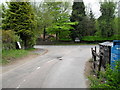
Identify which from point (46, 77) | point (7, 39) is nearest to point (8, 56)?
point (7, 39)

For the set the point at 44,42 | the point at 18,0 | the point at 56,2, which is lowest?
the point at 44,42

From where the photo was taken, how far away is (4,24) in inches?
626

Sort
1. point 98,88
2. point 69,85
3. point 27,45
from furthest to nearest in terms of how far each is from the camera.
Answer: point 27,45 → point 69,85 → point 98,88

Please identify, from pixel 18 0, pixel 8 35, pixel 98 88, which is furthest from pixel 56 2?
pixel 98 88

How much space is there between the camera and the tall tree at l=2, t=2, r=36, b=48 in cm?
1606

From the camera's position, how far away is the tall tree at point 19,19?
632 inches

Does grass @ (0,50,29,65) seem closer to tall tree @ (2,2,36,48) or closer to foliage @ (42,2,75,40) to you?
tall tree @ (2,2,36,48)

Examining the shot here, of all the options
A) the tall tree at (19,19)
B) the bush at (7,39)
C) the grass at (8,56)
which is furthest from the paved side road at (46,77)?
the tall tree at (19,19)

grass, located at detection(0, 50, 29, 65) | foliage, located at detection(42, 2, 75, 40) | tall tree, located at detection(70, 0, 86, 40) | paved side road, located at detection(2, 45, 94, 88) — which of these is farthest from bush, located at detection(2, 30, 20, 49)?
tall tree, located at detection(70, 0, 86, 40)

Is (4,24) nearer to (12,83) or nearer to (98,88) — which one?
(12,83)

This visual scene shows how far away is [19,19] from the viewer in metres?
16.2

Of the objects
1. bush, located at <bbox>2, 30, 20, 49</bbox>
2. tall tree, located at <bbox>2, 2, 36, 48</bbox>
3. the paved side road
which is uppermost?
tall tree, located at <bbox>2, 2, 36, 48</bbox>

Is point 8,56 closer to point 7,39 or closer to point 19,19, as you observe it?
point 7,39

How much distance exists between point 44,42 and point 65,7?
8045 millimetres
